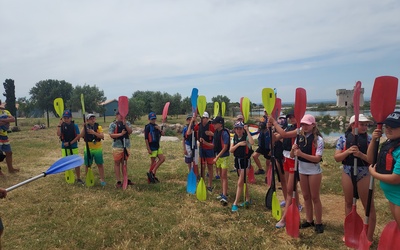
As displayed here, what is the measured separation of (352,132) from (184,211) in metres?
3.04

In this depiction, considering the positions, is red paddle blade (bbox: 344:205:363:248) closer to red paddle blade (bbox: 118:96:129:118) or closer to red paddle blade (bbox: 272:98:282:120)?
red paddle blade (bbox: 272:98:282:120)

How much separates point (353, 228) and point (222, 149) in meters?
2.55

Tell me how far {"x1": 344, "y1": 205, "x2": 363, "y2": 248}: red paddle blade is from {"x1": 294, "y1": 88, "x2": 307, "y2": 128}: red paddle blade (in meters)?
1.39

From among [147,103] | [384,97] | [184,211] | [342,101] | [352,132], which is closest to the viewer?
[384,97]

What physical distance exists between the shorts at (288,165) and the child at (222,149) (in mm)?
1105

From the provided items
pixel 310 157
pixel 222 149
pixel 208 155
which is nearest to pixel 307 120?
pixel 310 157

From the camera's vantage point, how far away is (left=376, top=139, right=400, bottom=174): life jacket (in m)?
2.53

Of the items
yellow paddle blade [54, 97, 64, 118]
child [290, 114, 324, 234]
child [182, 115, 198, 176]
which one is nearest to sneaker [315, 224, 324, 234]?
child [290, 114, 324, 234]

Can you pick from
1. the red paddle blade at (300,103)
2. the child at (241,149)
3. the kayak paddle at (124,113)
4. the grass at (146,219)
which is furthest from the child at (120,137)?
the red paddle blade at (300,103)

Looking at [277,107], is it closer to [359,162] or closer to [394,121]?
[359,162]

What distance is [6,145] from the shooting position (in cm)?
701

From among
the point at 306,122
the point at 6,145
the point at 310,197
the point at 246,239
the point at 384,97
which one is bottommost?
the point at 246,239

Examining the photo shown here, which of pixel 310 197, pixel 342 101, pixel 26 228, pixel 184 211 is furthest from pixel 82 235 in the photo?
pixel 342 101

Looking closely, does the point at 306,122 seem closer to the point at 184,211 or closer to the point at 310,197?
the point at 310,197
